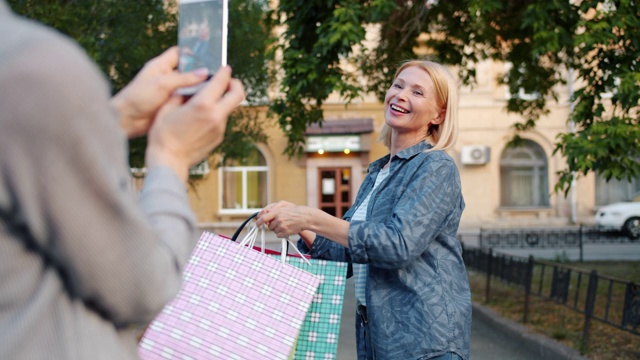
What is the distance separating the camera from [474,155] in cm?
3002

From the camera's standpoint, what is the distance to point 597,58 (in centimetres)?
798

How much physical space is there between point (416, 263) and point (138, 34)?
1199 cm

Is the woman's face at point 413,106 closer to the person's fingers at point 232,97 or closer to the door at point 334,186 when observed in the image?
the person's fingers at point 232,97

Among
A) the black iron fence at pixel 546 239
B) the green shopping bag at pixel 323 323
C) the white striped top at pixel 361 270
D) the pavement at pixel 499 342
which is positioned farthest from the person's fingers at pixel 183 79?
the black iron fence at pixel 546 239

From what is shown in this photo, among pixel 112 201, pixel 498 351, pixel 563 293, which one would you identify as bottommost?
pixel 498 351

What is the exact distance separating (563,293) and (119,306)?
324 inches

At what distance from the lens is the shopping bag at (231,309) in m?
2.07

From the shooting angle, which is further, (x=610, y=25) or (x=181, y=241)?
(x=610, y=25)

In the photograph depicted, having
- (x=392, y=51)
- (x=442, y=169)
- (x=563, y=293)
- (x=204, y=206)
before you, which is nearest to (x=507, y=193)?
(x=204, y=206)

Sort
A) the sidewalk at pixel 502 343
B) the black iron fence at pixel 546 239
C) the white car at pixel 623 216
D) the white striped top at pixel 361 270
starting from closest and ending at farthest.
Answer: the white striped top at pixel 361 270, the sidewalk at pixel 502 343, the black iron fence at pixel 546 239, the white car at pixel 623 216

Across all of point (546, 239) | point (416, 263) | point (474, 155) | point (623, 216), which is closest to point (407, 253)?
point (416, 263)

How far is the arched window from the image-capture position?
3111cm

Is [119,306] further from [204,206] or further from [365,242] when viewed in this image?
[204,206]

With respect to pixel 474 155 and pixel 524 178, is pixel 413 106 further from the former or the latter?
pixel 524 178
